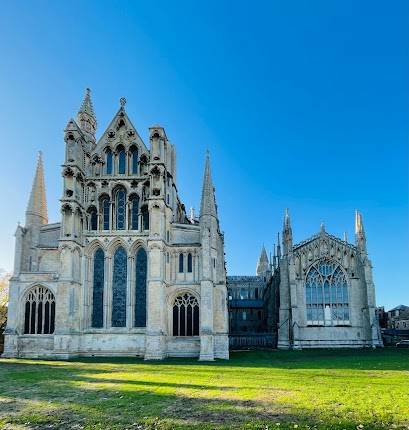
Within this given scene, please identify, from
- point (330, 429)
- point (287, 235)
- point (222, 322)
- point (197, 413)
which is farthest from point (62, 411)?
point (287, 235)

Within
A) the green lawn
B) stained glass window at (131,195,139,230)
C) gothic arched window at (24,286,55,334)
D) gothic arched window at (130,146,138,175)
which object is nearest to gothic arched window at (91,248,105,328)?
gothic arched window at (24,286,55,334)

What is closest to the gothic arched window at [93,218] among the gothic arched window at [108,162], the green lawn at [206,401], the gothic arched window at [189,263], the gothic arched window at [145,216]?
the gothic arched window at [108,162]

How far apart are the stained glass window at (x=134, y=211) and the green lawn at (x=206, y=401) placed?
2157 cm

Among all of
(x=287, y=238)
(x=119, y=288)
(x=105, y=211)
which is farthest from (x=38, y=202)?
(x=287, y=238)

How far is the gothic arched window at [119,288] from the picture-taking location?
43.0m

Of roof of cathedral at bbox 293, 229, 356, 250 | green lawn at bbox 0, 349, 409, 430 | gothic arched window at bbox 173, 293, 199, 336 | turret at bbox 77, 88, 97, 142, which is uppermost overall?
turret at bbox 77, 88, 97, 142

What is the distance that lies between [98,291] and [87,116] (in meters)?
20.1

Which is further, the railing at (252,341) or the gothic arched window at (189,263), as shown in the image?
the railing at (252,341)

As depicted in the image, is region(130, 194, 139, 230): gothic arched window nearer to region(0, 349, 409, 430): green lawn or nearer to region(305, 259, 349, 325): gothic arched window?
region(0, 349, 409, 430): green lawn

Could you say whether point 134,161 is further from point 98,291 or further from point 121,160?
point 98,291

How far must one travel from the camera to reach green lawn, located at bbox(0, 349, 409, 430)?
12.4m

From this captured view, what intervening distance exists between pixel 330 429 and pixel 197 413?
4032mm

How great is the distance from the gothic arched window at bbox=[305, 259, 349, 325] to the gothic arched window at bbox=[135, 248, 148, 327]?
23392 mm

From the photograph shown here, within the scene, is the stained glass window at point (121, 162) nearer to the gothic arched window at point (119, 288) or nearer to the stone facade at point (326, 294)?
the gothic arched window at point (119, 288)
